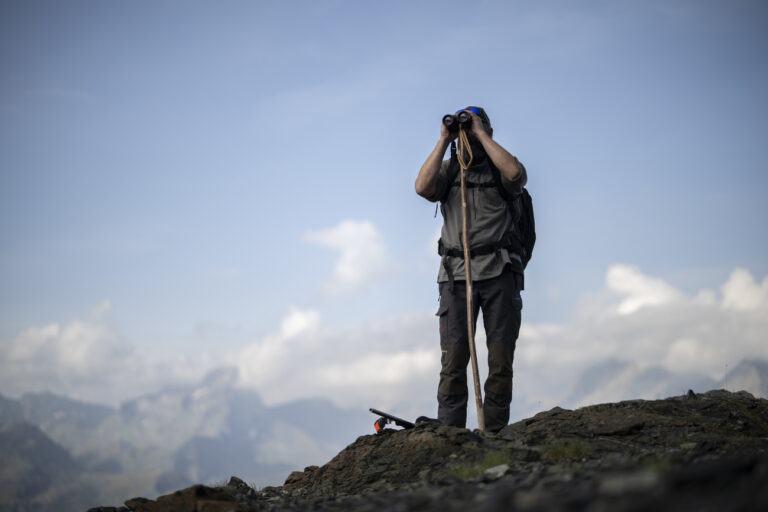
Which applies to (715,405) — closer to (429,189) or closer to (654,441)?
(654,441)

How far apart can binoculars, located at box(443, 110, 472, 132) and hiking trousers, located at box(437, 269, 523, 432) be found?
1806 millimetres

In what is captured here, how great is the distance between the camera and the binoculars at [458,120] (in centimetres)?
838

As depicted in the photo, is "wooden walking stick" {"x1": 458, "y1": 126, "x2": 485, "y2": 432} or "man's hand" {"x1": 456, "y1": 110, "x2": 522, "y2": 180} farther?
"wooden walking stick" {"x1": 458, "y1": 126, "x2": 485, "y2": 432}

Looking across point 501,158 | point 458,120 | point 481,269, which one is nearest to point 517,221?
point 481,269

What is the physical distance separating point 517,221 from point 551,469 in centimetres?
361

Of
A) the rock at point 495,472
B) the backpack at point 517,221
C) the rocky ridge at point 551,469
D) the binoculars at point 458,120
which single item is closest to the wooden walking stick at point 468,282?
the binoculars at point 458,120

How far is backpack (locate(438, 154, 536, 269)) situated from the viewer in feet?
27.6

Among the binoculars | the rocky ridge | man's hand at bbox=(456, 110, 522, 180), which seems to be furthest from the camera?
the binoculars

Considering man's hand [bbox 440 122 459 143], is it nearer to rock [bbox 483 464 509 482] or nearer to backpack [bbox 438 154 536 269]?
backpack [bbox 438 154 536 269]

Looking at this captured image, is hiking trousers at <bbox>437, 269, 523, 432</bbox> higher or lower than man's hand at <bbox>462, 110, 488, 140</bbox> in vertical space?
lower

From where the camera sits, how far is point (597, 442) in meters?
7.46

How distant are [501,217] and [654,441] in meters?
3.01

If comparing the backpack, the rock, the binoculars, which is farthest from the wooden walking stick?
the rock

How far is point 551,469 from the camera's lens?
18.8ft
